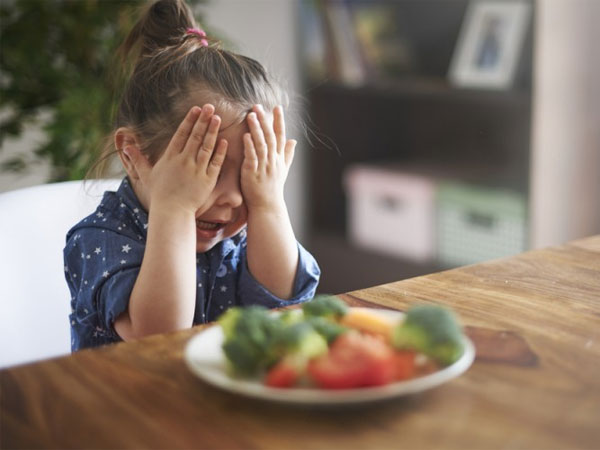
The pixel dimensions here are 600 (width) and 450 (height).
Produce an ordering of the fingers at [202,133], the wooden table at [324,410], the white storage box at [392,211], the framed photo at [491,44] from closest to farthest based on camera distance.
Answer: the wooden table at [324,410] < the fingers at [202,133] < the framed photo at [491,44] < the white storage box at [392,211]

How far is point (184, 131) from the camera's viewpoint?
0.96 metres

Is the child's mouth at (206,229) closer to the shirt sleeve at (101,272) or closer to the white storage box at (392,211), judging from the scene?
the shirt sleeve at (101,272)

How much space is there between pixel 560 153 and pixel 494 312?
1.53 metres

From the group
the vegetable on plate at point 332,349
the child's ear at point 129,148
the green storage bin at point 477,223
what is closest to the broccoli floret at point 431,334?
the vegetable on plate at point 332,349

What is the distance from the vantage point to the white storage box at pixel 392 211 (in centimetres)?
268

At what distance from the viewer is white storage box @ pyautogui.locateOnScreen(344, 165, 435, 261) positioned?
2.68m

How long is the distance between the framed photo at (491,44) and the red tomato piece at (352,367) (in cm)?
188

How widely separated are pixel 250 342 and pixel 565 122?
5.95 ft

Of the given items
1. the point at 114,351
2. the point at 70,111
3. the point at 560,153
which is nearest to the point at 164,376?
the point at 114,351

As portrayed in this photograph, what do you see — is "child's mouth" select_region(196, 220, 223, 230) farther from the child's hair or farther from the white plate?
the white plate

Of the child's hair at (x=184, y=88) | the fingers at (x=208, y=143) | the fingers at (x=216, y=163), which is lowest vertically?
the fingers at (x=216, y=163)

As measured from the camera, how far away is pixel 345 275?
3.00 metres

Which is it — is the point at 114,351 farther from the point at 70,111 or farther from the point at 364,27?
the point at 364,27

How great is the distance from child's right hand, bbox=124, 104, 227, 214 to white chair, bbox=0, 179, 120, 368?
0.72ft
